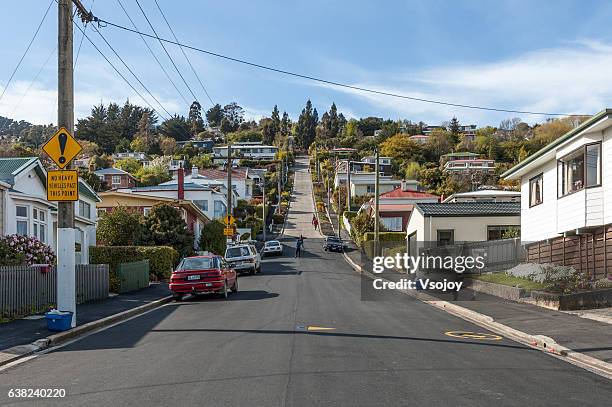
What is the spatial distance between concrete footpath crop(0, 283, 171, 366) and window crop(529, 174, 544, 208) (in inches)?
610

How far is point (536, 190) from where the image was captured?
28.6 m

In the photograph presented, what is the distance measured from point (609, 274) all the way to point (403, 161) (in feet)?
344

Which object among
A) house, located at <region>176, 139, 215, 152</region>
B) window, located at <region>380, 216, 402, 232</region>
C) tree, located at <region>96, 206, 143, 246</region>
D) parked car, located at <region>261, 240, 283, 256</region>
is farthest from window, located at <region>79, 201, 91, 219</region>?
house, located at <region>176, 139, 215, 152</region>

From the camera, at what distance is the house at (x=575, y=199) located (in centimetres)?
2073

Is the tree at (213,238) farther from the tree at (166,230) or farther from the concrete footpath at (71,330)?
the concrete footpath at (71,330)

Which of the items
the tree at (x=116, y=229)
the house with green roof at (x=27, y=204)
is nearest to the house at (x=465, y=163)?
the tree at (x=116, y=229)

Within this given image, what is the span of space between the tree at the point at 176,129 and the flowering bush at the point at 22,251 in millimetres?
155692

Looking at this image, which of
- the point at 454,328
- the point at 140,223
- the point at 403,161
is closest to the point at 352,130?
the point at 403,161

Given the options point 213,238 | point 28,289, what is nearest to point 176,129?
point 213,238

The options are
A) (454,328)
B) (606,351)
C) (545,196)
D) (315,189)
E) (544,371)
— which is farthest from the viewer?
(315,189)

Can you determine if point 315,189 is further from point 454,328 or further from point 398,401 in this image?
point 398,401

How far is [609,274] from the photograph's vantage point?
2009 centimetres

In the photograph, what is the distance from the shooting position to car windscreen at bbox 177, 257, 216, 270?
926 inches

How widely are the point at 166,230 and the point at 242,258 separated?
18.7 feet
